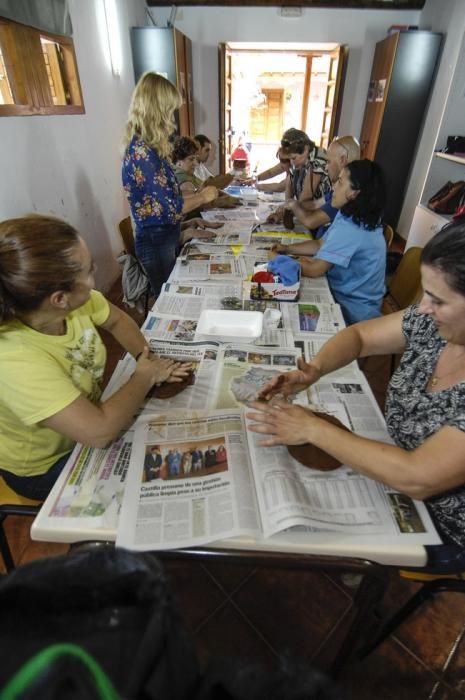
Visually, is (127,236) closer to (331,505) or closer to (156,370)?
(156,370)

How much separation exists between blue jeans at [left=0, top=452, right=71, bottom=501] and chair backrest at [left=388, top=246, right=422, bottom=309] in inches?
59.5

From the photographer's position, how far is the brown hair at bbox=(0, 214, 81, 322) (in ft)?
2.37

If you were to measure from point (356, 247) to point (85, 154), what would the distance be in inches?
84.7

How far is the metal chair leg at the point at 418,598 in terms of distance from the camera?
2.54 ft

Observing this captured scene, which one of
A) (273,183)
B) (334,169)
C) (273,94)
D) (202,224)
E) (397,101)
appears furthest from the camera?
(273,94)

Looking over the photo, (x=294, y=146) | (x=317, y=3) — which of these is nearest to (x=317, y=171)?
(x=294, y=146)

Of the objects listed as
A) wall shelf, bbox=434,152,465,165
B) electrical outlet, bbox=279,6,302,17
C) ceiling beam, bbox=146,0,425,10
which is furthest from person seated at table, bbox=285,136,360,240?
electrical outlet, bbox=279,6,302,17

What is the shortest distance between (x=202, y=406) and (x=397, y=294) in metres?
1.33

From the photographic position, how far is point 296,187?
2646 mm

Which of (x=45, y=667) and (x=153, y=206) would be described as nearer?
(x=45, y=667)

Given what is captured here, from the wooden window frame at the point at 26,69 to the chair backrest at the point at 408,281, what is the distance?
6.46 ft

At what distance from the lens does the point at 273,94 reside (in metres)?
8.45

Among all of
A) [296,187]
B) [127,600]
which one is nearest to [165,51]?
[296,187]

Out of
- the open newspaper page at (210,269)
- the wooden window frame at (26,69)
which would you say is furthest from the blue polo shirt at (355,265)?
the wooden window frame at (26,69)
